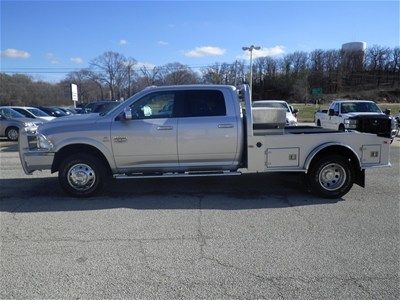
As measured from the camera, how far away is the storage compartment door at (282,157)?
22.6ft

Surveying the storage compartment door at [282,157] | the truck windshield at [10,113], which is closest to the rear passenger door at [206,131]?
the storage compartment door at [282,157]

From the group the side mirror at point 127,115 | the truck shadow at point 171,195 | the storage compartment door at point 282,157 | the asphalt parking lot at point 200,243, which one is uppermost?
the side mirror at point 127,115

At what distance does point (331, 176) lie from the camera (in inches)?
276

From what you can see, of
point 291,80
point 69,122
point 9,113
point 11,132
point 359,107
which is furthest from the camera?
point 291,80

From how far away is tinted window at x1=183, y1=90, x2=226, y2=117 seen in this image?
6980mm

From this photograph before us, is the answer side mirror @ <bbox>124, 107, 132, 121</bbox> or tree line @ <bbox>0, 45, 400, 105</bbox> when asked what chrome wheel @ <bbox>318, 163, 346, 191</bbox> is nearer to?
side mirror @ <bbox>124, 107, 132, 121</bbox>

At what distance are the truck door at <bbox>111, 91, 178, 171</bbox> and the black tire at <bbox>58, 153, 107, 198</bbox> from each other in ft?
1.25

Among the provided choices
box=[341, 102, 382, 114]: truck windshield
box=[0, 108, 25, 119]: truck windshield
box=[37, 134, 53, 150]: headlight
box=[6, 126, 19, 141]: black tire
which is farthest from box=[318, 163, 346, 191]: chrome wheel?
box=[0, 108, 25, 119]: truck windshield

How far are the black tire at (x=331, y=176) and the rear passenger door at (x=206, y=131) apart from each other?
1.49 meters

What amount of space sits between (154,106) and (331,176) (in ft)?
11.2

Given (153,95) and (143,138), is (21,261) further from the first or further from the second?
(153,95)

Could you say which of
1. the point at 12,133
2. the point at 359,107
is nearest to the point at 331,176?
the point at 359,107

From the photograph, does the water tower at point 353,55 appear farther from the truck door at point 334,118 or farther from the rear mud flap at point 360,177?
the rear mud flap at point 360,177

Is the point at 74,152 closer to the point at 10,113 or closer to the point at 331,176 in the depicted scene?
the point at 331,176
